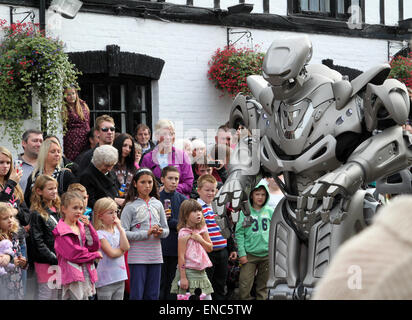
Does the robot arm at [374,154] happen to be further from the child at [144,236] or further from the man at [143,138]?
the man at [143,138]

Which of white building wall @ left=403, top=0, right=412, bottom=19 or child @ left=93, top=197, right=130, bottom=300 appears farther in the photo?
white building wall @ left=403, top=0, right=412, bottom=19

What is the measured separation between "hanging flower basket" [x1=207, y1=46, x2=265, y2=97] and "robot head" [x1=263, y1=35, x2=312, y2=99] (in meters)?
6.76

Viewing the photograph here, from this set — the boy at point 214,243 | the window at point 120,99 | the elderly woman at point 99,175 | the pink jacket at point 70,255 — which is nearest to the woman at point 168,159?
the boy at point 214,243

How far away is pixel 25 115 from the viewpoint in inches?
375

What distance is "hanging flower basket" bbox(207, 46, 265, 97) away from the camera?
11.7m

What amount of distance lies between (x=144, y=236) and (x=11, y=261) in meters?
1.33

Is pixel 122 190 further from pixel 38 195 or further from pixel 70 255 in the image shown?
pixel 70 255

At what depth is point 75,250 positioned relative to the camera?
5.75m

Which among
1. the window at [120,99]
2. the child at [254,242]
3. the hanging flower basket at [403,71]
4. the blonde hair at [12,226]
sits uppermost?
the hanging flower basket at [403,71]

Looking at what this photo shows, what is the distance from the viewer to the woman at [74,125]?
345 inches

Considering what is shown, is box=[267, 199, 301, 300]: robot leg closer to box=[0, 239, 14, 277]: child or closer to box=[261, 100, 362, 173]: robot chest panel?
box=[261, 100, 362, 173]: robot chest panel

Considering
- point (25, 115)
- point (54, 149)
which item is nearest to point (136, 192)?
point (54, 149)

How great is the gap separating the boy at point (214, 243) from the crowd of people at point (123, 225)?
0.01m

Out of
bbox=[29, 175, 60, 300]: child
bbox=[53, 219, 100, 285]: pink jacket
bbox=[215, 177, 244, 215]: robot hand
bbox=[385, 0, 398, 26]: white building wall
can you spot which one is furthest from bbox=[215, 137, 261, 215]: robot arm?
bbox=[385, 0, 398, 26]: white building wall
